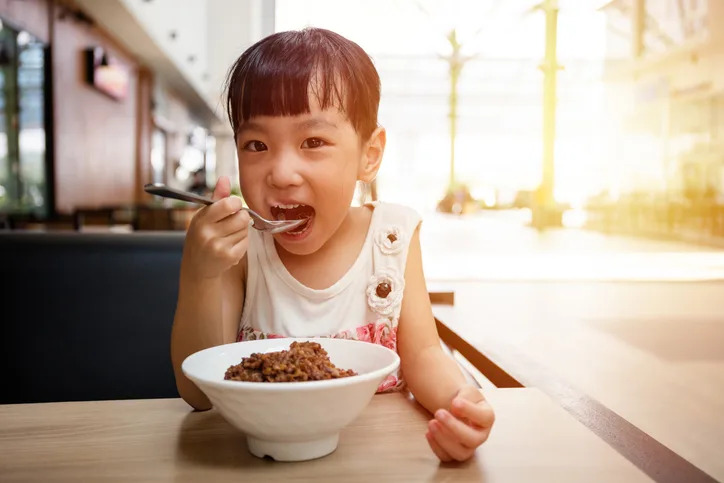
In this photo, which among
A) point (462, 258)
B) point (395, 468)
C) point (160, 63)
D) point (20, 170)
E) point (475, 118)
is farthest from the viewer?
point (475, 118)

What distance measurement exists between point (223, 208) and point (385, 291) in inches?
14.8

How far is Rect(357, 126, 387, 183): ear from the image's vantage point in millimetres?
944

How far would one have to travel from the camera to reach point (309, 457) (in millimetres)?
557

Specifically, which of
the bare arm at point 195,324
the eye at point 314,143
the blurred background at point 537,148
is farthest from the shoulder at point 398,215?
the bare arm at point 195,324

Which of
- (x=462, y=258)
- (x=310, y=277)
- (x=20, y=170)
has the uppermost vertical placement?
(x=20, y=170)

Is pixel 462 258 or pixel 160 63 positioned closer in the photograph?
pixel 462 258

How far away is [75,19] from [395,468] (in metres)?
7.58

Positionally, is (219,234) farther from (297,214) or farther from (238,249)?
(297,214)

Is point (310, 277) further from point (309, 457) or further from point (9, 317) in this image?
point (9, 317)

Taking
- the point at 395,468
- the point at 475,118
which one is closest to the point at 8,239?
the point at 395,468

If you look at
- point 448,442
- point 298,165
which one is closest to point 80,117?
point 298,165

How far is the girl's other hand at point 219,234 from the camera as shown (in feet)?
2.10

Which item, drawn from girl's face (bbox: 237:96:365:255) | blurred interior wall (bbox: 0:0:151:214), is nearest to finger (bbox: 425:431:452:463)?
girl's face (bbox: 237:96:365:255)

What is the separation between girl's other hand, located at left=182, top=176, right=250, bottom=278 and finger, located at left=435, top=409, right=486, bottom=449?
0.27 metres
